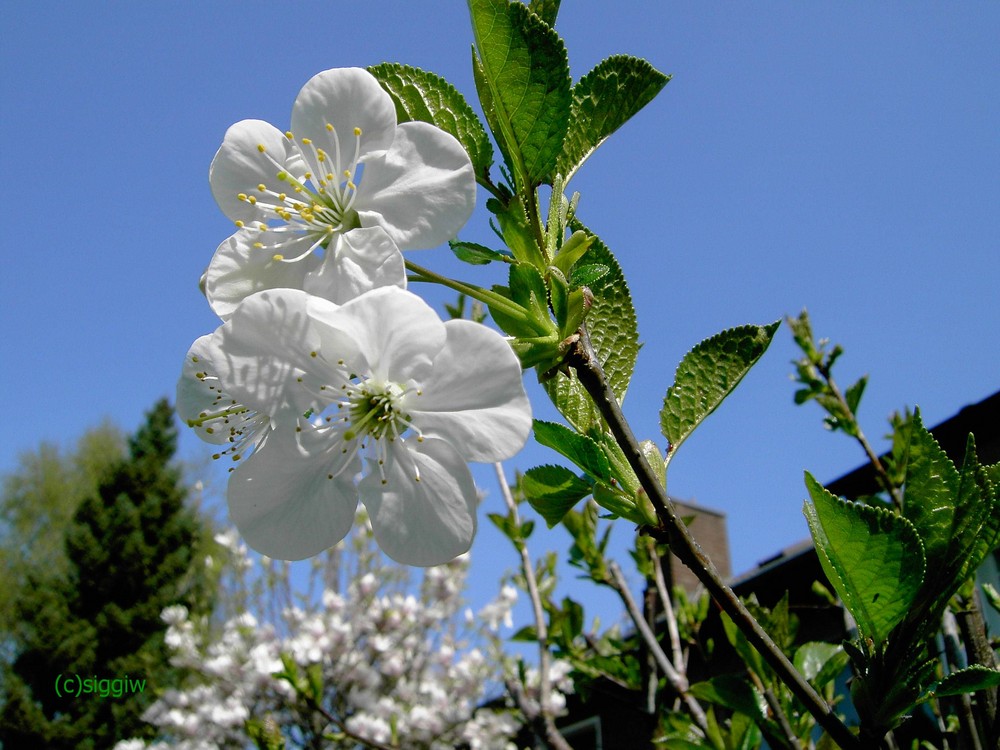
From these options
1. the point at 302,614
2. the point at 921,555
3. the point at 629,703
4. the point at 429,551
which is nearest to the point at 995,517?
the point at 921,555

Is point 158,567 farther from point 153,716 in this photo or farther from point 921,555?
point 921,555

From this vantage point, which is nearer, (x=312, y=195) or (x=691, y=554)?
(x=691, y=554)

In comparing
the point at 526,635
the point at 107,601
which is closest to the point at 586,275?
the point at 526,635

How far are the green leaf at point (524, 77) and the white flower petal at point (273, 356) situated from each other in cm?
26

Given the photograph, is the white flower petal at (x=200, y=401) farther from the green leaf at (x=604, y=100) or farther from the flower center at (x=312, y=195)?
the green leaf at (x=604, y=100)

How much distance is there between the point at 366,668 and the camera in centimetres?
706

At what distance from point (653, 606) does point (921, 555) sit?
1.39m

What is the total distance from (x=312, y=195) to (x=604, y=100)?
360 millimetres

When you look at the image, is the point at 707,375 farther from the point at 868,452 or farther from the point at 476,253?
the point at 868,452

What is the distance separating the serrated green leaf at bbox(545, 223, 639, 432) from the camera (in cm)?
77

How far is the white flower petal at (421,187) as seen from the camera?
748 millimetres

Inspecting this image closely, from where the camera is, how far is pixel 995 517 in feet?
1.93

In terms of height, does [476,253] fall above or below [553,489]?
above

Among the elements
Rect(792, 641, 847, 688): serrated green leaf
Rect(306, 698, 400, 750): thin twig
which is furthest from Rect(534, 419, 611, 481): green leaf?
Rect(306, 698, 400, 750): thin twig
